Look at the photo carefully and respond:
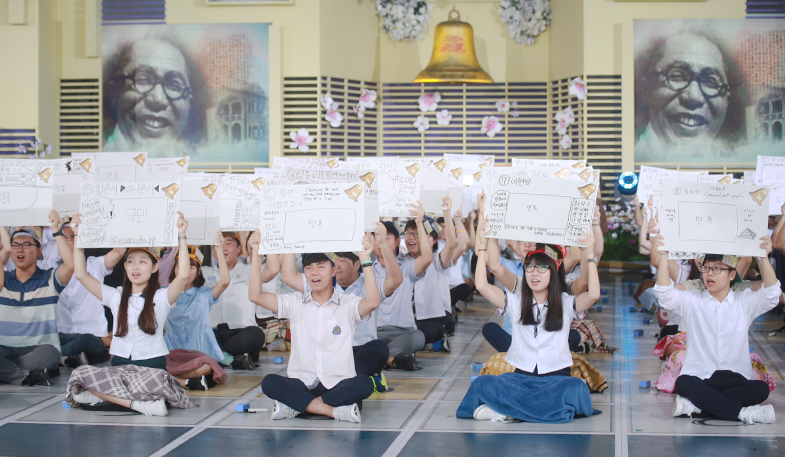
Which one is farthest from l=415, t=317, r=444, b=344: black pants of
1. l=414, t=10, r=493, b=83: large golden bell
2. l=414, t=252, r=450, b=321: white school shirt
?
l=414, t=10, r=493, b=83: large golden bell

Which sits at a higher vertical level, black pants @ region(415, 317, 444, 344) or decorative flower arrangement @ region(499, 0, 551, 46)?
decorative flower arrangement @ region(499, 0, 551, 46)

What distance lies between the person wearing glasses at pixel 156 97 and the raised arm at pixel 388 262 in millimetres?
8988

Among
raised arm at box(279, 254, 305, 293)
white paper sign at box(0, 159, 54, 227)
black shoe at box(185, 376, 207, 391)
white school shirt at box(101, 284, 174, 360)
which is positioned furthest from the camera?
white paper sign at box(0, 159, 54, 227)

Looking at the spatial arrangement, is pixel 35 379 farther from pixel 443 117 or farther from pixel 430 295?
pixel 443 117

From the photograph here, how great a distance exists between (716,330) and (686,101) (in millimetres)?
9531

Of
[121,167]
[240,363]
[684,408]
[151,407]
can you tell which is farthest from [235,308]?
[684,408]

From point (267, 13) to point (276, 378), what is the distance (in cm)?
981

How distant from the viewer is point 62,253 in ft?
20.1

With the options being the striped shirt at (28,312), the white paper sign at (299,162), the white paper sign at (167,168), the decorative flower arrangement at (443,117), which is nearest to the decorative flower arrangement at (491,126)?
the decorative flower arrangement at (443,117)

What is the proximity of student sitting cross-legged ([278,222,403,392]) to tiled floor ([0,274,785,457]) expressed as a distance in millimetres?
225

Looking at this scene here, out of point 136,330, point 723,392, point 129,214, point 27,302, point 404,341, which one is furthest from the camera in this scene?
point 404,341

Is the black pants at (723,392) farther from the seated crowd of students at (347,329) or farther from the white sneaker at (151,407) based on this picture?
the white sneaker at (151,407)

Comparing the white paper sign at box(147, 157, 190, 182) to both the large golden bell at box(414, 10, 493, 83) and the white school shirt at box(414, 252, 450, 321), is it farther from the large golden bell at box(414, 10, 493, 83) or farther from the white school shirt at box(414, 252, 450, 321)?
the large golden bell at box(414, 10, 493, 83)

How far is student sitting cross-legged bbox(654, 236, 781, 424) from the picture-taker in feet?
16.9
